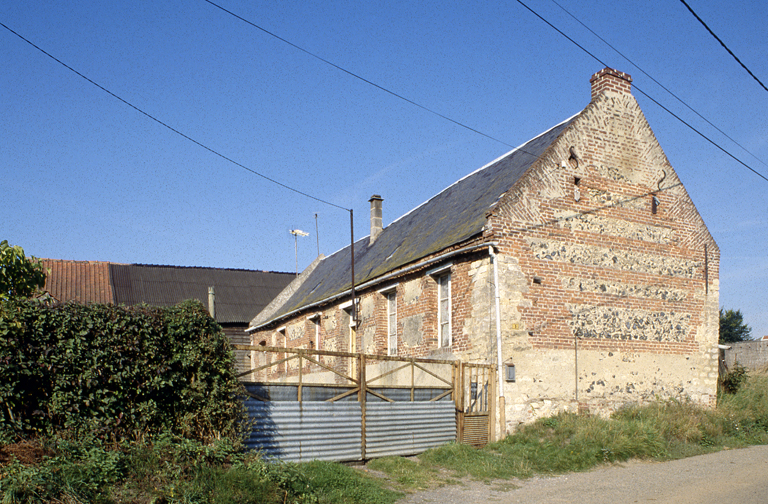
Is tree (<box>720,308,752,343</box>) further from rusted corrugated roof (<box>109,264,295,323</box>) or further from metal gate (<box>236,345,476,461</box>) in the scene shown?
metal gate (<box>236,345,476,461</box>)

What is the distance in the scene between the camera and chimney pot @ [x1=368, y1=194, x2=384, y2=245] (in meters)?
25.8

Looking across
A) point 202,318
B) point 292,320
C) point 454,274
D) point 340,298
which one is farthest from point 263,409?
point 292,320

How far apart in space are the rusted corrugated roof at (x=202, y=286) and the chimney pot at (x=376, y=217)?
12.0 metres

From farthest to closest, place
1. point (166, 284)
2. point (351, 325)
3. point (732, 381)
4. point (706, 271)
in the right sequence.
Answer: point (166, 284), point (351, 325), point (732, 381), point (706, 271)

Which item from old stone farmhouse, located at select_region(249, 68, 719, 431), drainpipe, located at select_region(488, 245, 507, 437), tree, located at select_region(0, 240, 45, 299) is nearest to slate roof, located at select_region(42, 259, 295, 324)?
old stone farmhouse, located at select_region(249, 68, 719, 431)

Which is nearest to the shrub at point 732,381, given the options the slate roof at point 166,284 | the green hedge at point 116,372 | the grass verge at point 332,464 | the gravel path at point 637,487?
the grass verge at point 332,464

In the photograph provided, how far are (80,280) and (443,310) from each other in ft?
77.7

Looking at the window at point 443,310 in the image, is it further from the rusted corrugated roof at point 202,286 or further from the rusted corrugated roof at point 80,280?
the rusted corrugated roof at point 80,280

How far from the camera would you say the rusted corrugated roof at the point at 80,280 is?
1250 inches

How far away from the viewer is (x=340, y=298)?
2145 cm

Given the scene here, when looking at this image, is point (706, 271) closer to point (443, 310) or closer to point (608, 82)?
point (608, 82)

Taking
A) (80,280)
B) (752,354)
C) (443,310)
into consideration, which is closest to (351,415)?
(443,310)

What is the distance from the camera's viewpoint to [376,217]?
26.0 meters

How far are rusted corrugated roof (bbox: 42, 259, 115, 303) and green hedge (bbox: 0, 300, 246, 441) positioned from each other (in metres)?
24.5
